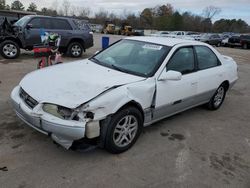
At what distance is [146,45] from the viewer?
4.48m

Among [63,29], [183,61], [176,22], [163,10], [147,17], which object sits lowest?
[183,61]

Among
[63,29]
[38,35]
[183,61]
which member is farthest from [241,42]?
[183,61]

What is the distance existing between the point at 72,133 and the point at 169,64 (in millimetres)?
1924

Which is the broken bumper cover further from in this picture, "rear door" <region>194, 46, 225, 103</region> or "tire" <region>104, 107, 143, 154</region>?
"rear door" <region>194, 46, 225, 103</region>

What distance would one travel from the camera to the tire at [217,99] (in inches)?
215

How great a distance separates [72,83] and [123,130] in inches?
36.0

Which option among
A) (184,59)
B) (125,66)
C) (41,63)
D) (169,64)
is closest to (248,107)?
(184,59)

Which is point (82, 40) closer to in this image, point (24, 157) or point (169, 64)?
point (169, 64)

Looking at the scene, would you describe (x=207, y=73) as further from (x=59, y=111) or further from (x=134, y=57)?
(x=59, y=111)

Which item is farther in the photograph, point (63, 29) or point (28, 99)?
point (63, 29)

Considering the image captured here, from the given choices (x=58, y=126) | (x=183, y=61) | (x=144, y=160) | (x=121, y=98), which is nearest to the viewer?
(x=58, y=126)

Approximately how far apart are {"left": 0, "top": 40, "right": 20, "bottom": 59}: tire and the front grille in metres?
7.28

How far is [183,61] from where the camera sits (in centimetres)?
448

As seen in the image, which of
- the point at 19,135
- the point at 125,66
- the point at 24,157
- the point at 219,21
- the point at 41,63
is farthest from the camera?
the point at 219,21
